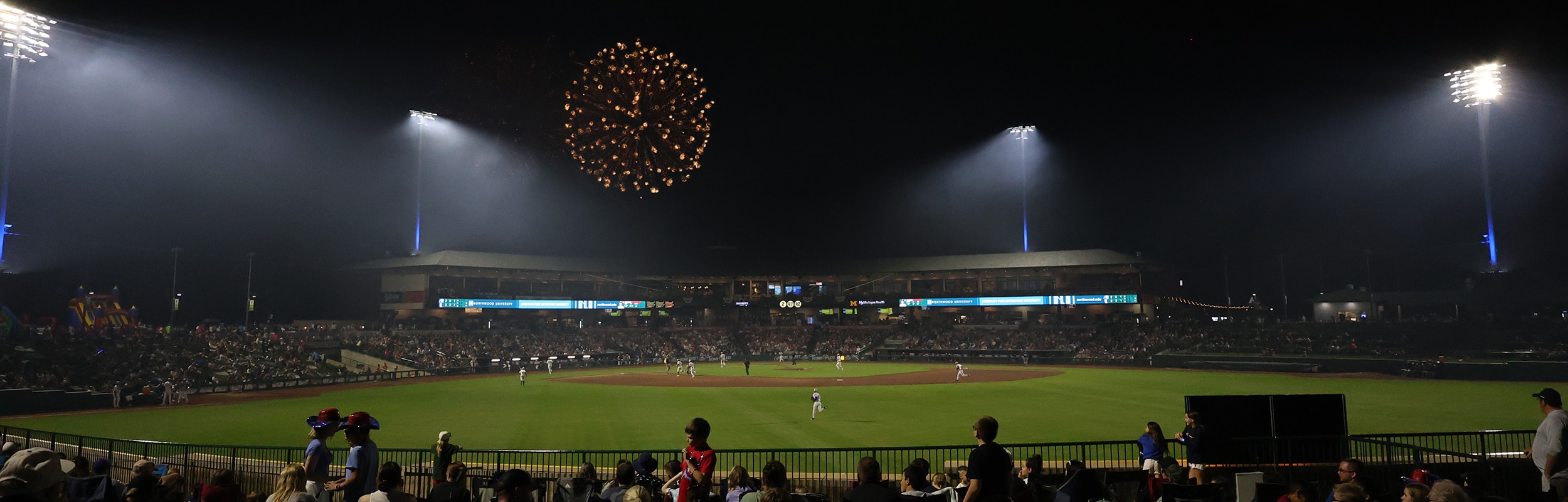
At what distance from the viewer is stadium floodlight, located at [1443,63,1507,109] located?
43.9 m

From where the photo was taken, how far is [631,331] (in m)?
81.7

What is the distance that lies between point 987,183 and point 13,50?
72.6m

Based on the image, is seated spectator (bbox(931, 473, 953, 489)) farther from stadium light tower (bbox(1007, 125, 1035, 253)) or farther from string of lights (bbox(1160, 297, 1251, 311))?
string of lights (bbox(1160, 297, 1251, 311))

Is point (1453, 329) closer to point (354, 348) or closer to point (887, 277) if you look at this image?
point (887, 277)

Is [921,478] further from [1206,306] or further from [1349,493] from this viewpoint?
[1206,306]

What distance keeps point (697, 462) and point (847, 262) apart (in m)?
86.8

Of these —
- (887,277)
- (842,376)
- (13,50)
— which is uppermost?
(13,50)

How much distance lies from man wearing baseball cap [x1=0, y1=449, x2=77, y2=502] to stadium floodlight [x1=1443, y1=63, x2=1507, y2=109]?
59712 mm

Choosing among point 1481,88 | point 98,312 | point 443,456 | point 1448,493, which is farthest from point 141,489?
point 98,312

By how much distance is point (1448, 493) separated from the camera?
5332 millimetres

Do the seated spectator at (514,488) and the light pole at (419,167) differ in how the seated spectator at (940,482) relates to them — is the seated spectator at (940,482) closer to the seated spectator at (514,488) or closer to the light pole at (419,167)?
the seated spectator at (514,488)

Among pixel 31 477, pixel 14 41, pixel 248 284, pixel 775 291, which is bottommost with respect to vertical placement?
pixel 31 477

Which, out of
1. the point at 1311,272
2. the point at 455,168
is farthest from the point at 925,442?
the point at 1311,272

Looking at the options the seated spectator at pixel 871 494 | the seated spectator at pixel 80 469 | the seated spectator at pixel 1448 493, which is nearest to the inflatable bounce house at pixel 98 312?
the seated spectator at pixel 80 469
